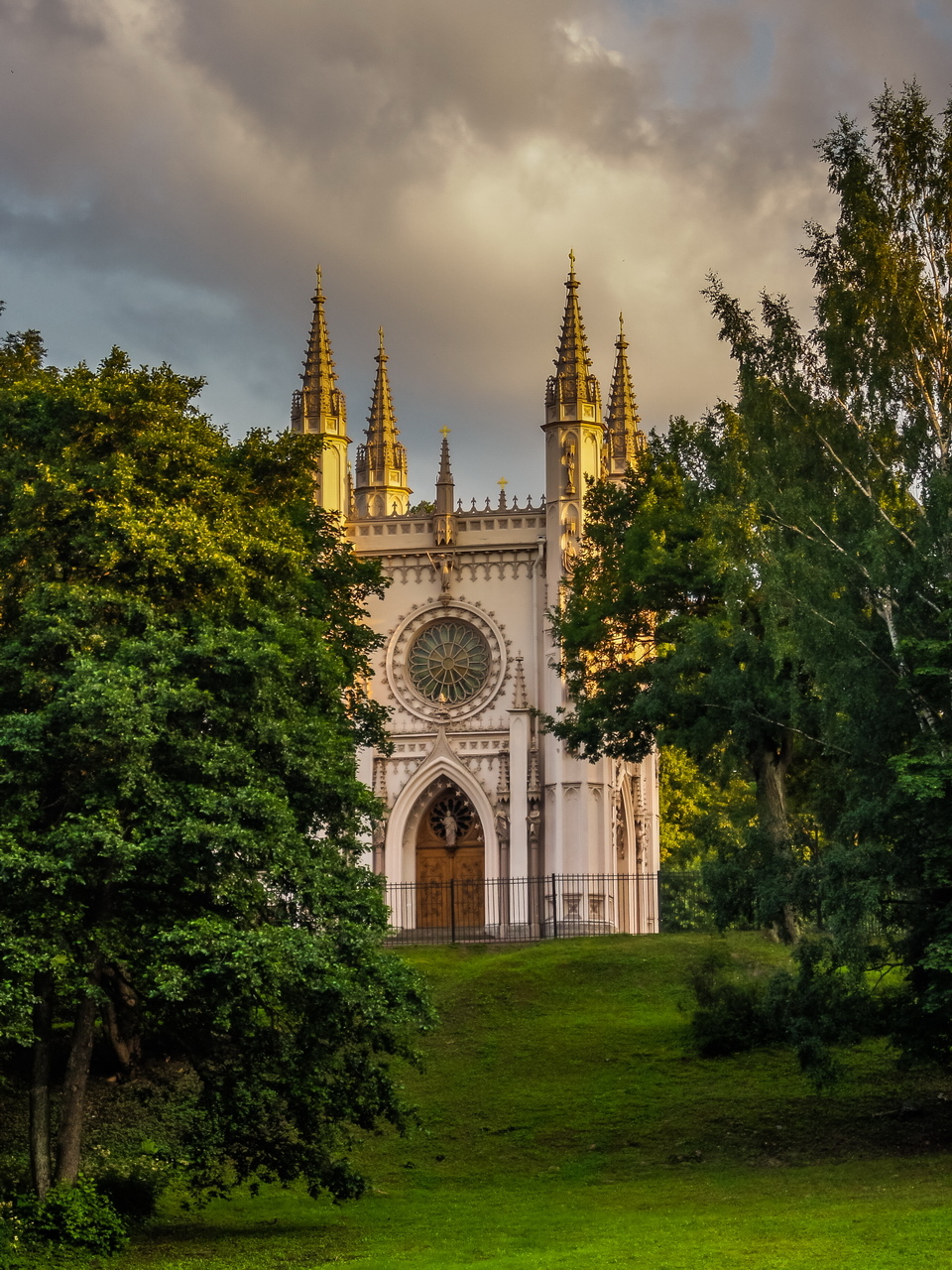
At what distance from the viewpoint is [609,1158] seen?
2645cm

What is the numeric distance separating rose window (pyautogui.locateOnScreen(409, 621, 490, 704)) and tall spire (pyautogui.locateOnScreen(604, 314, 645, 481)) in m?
9.93

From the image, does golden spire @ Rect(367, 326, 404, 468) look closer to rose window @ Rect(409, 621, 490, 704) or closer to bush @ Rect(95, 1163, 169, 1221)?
rose window @ Rect(409, 621, 490, 704)

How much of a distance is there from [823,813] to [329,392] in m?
28.1

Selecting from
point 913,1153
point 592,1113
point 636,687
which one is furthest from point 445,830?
point 913,1153

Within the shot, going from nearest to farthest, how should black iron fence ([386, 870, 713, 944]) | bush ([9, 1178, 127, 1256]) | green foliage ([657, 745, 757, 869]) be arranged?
bush ([9, 1178, 127, 1256]) → black iron fence ([386, 870, 713, 944]) → green foliage ([657, 745, 757, 869])

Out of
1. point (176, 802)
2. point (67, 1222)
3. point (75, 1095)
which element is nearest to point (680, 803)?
point (75, 1095)

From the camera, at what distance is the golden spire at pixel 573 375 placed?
167 feet

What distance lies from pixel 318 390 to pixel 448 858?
14060 mm

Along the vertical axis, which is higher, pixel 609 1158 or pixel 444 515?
pixel 444 515

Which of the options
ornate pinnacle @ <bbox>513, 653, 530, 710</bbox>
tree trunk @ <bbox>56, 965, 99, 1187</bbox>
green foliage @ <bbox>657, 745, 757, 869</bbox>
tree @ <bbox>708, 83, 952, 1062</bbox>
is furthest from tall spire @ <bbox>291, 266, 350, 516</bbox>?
tree trunk @ <bbox>56, 965, 99, 1187</bbox>

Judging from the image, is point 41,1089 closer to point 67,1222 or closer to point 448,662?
point 67,1222

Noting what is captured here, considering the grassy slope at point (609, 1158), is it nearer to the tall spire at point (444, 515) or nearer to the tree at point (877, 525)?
the tree at point (877, 525)

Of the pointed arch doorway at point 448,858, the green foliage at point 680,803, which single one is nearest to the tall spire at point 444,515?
the pointed arch doorway at point 448,858

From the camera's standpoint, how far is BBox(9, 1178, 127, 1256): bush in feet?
69.5
